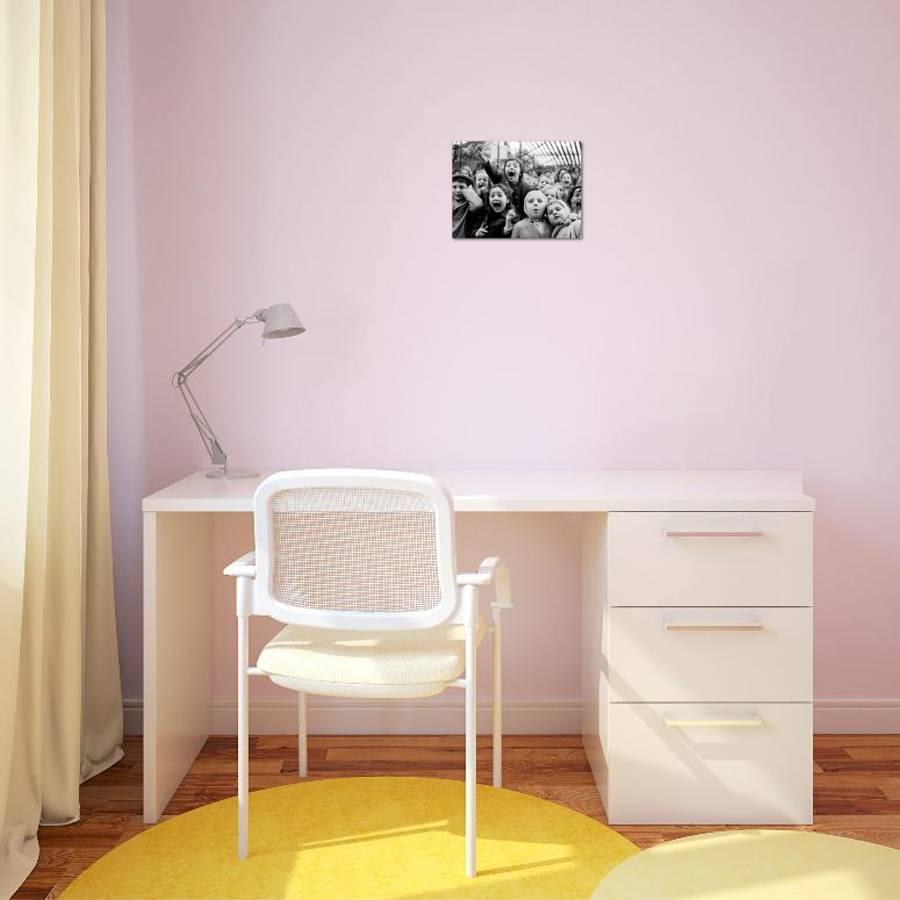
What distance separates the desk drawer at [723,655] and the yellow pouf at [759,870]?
310 mm

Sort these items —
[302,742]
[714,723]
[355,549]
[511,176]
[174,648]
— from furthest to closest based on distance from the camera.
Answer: [511,176] < [302,742] < [174,648] < [714,723] < [355,549]

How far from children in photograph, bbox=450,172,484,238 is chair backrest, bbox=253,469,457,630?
3.94 feet

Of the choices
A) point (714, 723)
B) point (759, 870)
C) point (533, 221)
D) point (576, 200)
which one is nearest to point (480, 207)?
point (533, 221)

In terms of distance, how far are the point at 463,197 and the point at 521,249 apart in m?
0.22

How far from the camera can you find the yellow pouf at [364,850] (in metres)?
2.01

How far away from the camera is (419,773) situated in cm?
262

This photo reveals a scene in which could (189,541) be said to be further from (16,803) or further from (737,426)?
(737,426)

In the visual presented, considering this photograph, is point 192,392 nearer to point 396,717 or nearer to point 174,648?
point 174,648

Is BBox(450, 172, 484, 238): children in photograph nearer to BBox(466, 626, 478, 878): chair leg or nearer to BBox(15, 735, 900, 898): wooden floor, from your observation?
BBox(466, 626, 478, 878): chair leg

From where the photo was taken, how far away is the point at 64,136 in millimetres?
2293

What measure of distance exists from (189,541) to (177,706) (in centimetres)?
42

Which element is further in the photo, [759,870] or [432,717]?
[432,717]

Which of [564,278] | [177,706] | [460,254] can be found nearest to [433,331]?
[460,254]

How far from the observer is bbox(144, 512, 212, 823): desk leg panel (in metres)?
2.32
